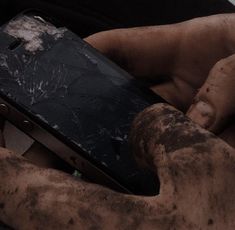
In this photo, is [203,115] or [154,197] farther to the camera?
[203,115]

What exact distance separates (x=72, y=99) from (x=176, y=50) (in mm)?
205

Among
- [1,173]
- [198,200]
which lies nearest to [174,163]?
[198,200]

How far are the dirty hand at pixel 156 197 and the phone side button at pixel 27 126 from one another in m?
0.11

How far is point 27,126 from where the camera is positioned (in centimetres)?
49

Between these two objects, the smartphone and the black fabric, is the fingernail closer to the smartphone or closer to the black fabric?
the smartphone

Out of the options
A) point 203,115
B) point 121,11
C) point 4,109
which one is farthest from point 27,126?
point 121,11

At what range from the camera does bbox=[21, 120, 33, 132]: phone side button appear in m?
0.49

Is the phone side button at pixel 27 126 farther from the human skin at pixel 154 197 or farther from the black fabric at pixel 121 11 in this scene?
the black fabric at pixel 121 11

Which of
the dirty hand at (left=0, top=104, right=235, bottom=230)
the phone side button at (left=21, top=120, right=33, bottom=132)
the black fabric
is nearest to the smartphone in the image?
the phone side button at (left=21, top=120, right=33, bottom=132)

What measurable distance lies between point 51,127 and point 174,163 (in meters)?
0.16

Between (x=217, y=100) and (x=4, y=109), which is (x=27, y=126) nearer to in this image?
(x=4, y=109)

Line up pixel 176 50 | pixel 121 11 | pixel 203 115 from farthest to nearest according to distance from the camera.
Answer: pixel 121 11 < pixel 176 50 < pixel 203 115

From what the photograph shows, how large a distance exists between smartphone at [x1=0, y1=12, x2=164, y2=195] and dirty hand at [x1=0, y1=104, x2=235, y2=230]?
4.1 inches

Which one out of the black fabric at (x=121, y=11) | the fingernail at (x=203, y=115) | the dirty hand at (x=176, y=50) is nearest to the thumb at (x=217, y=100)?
the fingernail at (x=203, y=115)
